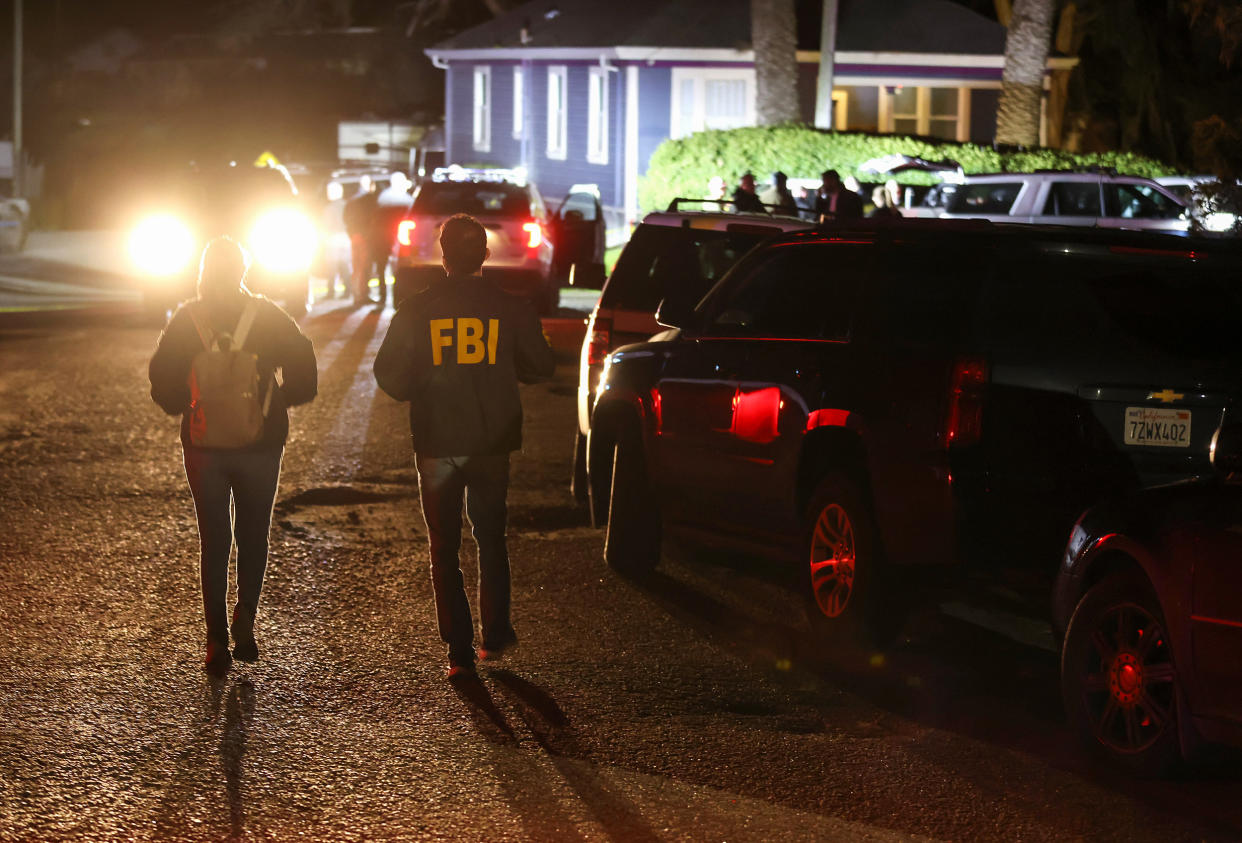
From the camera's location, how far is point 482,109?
149 ft

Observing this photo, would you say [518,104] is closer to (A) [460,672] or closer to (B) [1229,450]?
(A) [460,672]

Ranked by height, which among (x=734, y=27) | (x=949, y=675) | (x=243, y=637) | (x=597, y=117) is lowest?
(x=949, y=675)

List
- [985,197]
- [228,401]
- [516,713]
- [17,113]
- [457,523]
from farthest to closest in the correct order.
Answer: [17,113]
[985,197]
[457,523]
[228,401]
[516,713]

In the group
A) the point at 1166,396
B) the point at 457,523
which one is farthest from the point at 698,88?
the point at 1166,396

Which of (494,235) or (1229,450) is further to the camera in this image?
(494,235)

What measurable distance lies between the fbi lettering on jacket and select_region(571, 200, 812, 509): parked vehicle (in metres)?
4.06

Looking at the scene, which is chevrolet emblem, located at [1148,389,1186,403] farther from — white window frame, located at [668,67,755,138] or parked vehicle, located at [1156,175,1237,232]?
white window frame, located at [668,67,755,138]

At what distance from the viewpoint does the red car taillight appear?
2242 cm

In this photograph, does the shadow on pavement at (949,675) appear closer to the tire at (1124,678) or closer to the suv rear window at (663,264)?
the tire at (1124,678)

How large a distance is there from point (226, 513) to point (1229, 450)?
12.7 ft

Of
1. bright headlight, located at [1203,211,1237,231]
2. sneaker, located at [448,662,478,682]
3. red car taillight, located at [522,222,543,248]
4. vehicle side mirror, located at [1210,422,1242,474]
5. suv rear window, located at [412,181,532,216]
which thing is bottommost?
sneaker, located at [448,662,478,682]

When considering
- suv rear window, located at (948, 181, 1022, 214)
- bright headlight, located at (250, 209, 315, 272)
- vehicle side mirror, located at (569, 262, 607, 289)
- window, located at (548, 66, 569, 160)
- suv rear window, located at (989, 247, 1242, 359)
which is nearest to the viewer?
suv rear window, located at (989, 247, 1242, 359)

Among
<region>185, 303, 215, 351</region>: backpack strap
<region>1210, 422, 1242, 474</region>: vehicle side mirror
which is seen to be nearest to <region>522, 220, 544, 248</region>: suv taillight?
<region>185, 303, 215, 351</region>: backpack strap

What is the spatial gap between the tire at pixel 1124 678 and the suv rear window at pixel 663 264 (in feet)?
17.6
